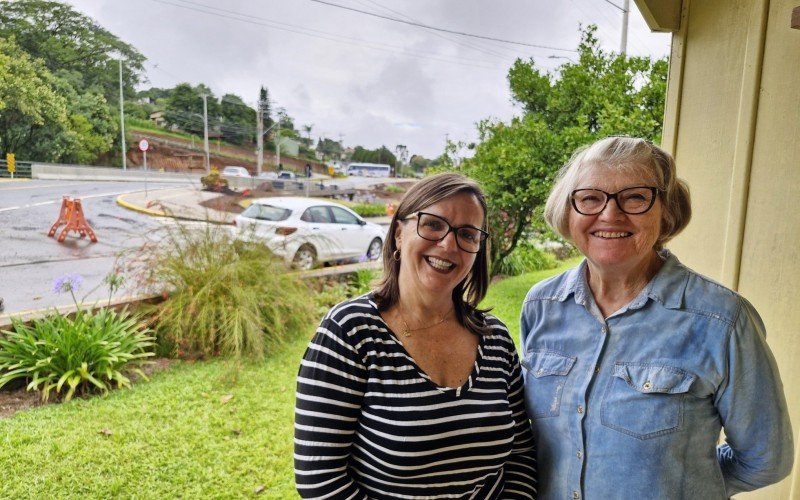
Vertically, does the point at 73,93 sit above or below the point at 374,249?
above

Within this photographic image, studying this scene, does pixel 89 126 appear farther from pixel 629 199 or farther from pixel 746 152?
pixel 746 152

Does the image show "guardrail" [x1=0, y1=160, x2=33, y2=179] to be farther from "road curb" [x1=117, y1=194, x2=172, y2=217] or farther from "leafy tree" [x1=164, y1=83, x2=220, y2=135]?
Answer: "leafy tree" [x1=164, y1=83, x2=220, y2=135]

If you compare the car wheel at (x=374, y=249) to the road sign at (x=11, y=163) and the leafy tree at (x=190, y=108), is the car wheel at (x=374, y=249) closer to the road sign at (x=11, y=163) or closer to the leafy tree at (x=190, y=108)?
the leafy tree at (x=190, y=108)

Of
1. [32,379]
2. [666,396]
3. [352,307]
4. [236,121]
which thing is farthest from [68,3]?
[666,396]

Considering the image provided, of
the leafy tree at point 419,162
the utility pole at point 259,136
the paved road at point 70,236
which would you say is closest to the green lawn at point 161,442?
the paved road at point 70,236

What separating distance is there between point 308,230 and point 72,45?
92.9 inches

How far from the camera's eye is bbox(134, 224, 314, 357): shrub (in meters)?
3.26

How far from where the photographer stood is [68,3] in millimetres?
3189

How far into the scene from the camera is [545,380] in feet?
3.27

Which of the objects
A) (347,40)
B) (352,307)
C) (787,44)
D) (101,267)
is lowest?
(101,267)

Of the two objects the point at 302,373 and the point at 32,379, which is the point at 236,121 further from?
the point at 302,373

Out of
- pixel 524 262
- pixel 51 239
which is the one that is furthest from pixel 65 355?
pixel 524 262

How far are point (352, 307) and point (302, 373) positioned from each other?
152 millimetres

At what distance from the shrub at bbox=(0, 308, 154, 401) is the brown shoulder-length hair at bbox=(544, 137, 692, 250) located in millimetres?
2679
